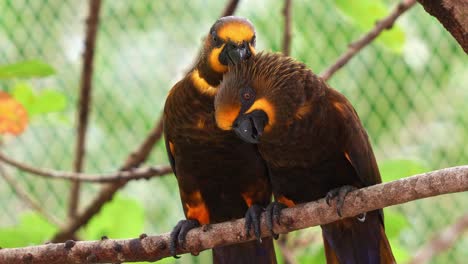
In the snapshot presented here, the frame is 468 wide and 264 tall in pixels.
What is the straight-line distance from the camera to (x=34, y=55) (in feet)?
7.68

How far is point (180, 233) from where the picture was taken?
156cm

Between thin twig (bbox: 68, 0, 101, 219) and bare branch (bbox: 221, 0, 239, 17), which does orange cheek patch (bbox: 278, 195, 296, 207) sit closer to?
bare branch (bbox: 221, 0, 239, 17)

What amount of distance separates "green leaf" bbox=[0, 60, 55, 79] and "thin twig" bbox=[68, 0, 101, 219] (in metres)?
0.62

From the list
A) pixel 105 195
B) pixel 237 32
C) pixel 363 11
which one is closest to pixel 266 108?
pixel 237 32

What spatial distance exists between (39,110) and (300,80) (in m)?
0.68

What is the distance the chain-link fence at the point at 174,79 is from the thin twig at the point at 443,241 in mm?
34

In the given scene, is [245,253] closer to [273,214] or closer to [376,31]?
[273,214]

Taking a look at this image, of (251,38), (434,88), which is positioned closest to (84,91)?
(251,38)

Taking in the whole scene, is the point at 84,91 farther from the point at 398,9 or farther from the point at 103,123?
the point at 398,9

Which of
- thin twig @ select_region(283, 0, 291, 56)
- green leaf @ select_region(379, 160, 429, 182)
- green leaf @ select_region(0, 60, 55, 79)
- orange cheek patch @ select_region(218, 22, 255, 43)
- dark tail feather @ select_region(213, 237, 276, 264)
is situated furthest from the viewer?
thin twig @ select_region(283, 0, 291, 56)

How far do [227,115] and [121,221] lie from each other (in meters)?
0.54

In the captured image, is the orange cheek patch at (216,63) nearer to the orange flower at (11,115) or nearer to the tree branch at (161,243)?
the tree branch at (161,243)

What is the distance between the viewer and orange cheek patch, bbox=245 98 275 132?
1414 mm

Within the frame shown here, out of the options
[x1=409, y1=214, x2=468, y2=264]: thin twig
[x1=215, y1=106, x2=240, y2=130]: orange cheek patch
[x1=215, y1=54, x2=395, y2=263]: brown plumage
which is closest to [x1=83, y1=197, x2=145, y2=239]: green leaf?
[x1=215, y1=54, x2=395, y2=263]: brown plumage
